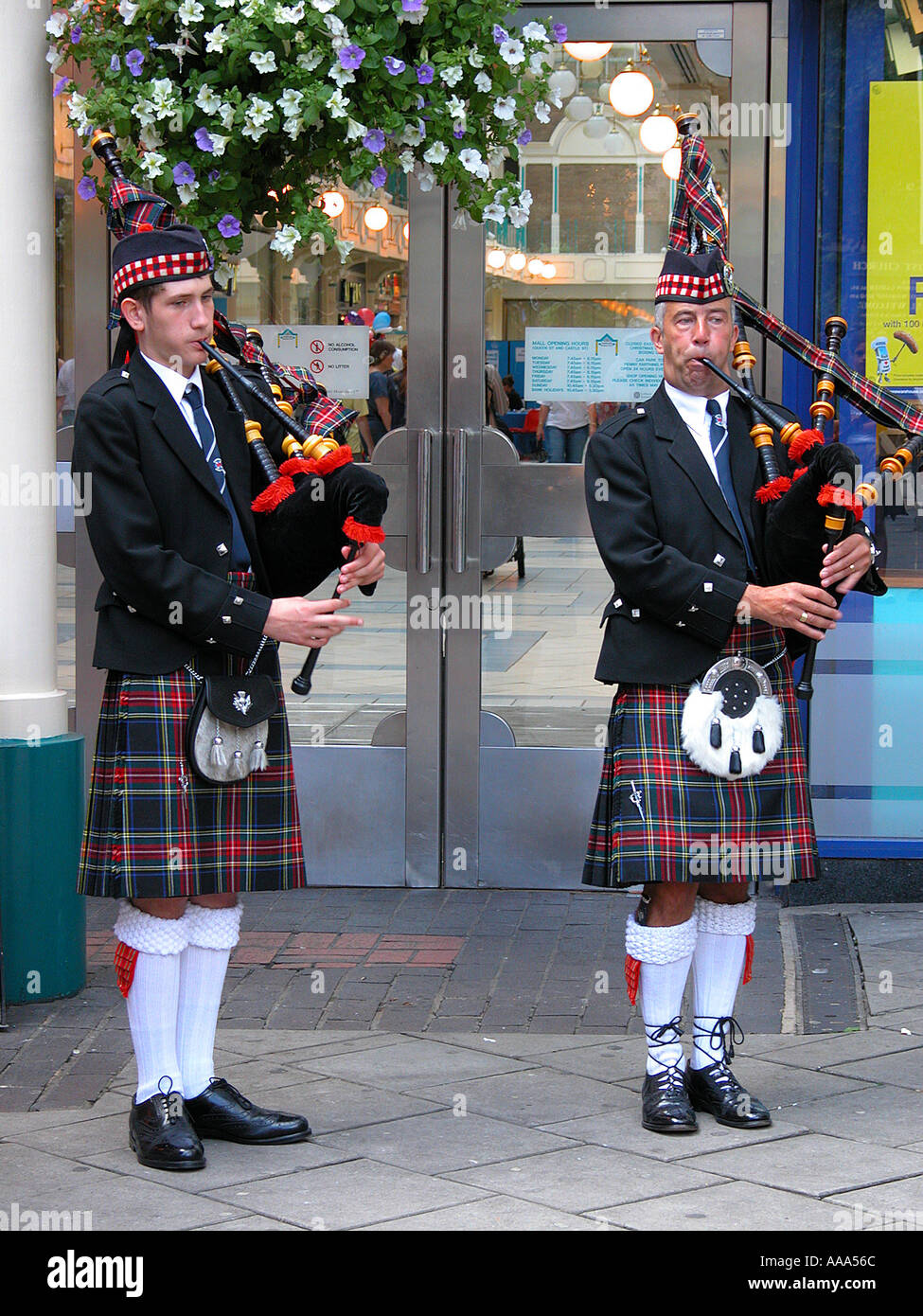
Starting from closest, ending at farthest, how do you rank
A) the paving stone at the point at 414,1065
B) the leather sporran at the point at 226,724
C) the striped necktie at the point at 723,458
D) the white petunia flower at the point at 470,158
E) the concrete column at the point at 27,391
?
the leather sporran at the point at 226,724, the striped necktie at the point at 723,458, the white petunia flower at the point at 470,158, the paving stone at the point at 414,1065, the concrete column at the point at 27,391

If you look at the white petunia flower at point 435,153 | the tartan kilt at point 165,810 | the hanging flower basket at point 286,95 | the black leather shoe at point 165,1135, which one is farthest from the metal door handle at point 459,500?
the black leather shoe at point 165,1135

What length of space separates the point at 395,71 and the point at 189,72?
1.48ft

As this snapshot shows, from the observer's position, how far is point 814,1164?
144 inches

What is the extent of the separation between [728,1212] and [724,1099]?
1.78 feet

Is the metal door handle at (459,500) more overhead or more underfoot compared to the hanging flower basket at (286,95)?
more underfoot

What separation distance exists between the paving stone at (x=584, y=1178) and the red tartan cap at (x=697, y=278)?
6.15ft

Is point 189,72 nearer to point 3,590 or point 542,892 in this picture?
point 3,590

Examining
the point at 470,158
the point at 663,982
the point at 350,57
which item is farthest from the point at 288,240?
the point at 663,982

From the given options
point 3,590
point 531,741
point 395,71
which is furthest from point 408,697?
point 395,71

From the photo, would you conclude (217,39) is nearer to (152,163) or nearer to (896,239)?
(152,163)

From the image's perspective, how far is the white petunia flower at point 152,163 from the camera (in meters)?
3.79

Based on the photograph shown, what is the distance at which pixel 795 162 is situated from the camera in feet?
19.1

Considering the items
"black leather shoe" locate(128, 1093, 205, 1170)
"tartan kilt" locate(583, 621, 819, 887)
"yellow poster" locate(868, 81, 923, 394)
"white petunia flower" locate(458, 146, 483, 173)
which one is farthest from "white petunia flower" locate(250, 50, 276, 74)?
"yellow poster" locate(868, 81, 923, 394)

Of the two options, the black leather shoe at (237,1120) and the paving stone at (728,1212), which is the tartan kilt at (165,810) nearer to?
the black leather shoe at (237,1120)
